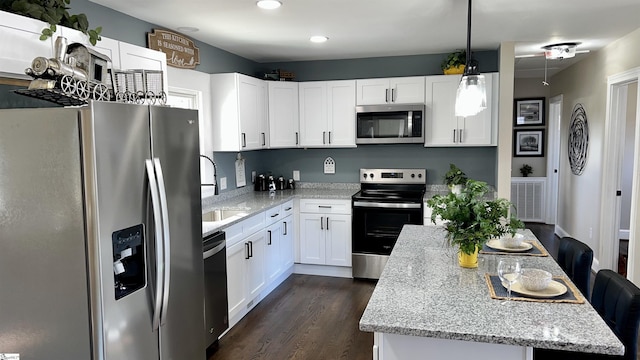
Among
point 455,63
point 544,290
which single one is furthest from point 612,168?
point 544,290

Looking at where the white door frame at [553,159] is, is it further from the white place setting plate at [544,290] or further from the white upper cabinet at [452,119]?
the white place setting plate at [544,290]

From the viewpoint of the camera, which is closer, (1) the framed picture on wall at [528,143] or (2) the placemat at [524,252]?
(2) the placemat at [524,252]

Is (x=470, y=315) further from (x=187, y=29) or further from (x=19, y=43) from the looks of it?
(x=187, y=29)

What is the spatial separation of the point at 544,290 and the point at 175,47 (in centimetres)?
315

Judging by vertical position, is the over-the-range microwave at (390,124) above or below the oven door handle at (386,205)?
above

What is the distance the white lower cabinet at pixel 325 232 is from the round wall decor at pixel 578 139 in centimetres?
305

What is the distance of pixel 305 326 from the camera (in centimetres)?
356

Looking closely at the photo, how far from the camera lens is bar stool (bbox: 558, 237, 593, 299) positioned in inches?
94.1

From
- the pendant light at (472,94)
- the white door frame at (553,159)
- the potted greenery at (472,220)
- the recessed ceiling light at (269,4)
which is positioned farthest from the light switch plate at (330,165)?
the white door frame at (553,159)

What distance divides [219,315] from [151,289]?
4.08 ft

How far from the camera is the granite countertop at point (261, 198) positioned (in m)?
3.56

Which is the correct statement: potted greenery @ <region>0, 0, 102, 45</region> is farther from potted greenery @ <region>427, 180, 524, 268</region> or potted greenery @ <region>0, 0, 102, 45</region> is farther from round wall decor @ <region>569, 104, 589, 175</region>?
round wall decor @ <region>569, 104, 589, 175</region>

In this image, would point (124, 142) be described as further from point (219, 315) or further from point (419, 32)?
point (419, 32)

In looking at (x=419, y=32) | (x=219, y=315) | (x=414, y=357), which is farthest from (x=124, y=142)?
(x=419, y=32)
